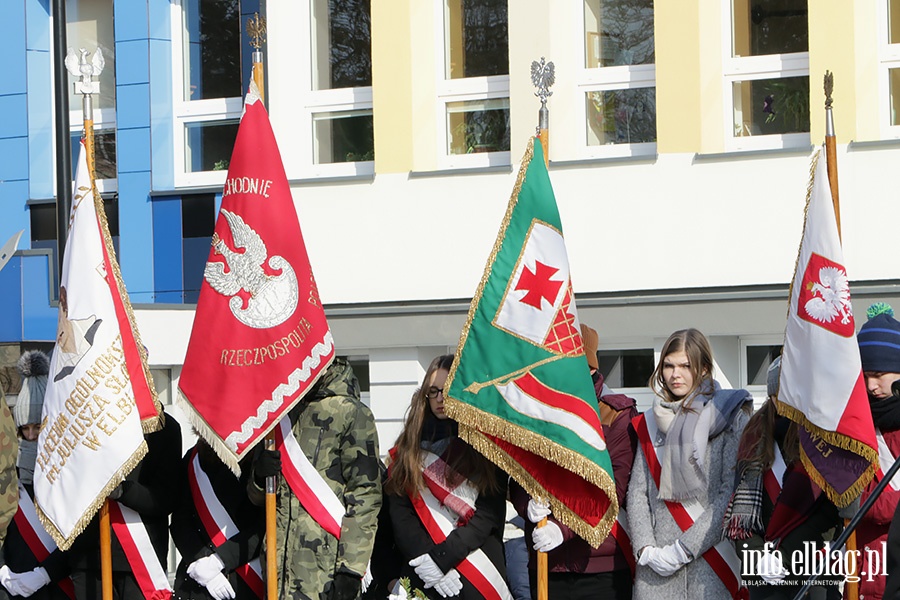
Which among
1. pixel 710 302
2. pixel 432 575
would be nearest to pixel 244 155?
pixel 432 575

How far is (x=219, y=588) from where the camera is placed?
6.46m

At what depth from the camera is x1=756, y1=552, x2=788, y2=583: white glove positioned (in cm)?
602

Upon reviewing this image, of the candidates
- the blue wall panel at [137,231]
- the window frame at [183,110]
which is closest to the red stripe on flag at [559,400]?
the window frame at [183,110]

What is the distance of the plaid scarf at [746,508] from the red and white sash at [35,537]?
3.27 meters

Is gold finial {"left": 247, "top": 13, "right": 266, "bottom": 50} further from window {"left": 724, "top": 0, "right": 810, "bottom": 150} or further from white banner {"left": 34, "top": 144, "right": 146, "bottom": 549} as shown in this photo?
window {"left": 724, "top": 0, "right": 810, "bottom": 150}

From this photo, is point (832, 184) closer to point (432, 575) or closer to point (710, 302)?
point (432, 575)

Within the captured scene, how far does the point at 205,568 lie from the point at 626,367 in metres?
5.81

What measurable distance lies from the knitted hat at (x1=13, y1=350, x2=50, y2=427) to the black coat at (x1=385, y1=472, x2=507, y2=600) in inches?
82.1

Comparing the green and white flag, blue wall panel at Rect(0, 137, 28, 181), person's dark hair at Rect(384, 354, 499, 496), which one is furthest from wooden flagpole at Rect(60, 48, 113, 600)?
blue wall panel at Rect(0, 137, 28, 181)

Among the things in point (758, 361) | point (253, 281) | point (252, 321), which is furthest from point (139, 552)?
point (758, 361)

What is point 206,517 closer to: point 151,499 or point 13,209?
point 151,499

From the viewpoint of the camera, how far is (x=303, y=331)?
6586mm

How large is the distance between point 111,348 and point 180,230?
6.21 m

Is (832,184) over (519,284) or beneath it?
over
